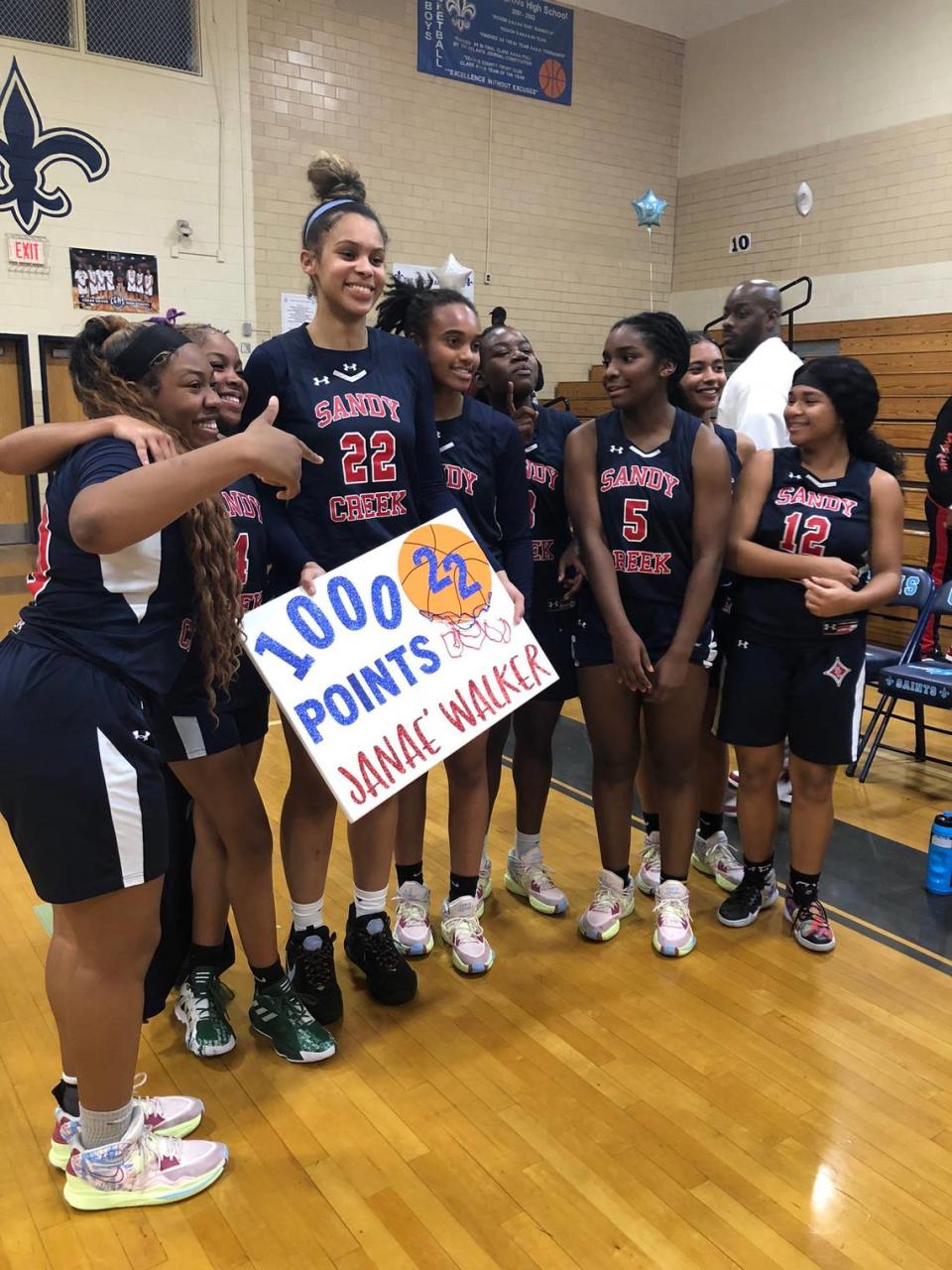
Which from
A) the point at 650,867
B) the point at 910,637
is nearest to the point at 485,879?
the point at 650,867

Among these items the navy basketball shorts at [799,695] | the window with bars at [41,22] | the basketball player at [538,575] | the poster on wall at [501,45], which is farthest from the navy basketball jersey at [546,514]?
the poster on wall at [501,45]

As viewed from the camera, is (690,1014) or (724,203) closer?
(690,1014)

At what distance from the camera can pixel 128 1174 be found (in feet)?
5.86

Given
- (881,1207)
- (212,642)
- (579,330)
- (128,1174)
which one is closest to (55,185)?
(579,330)

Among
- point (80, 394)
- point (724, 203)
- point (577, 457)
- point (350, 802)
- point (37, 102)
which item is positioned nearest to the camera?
point (80, 394)

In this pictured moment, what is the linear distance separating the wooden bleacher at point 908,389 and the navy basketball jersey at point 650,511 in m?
4.83

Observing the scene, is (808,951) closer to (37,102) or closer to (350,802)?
(350,802)

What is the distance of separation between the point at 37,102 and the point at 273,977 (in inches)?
279

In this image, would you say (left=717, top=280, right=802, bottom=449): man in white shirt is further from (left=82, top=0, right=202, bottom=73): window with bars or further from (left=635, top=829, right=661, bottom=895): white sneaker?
(left=82, top=0, right=202, bottom=73): window with bars

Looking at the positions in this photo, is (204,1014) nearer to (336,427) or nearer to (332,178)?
(336,427)

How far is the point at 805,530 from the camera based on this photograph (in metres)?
2.61

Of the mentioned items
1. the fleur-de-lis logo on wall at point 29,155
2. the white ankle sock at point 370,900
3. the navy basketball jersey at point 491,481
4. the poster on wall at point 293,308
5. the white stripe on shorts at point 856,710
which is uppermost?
the fleur-de-lis logo on wall at point 29,155

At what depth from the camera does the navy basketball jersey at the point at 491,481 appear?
2.50 m

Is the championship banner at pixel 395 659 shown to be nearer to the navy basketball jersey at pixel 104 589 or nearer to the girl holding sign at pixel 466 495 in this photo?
the girl holding sign at pixel 466 495
